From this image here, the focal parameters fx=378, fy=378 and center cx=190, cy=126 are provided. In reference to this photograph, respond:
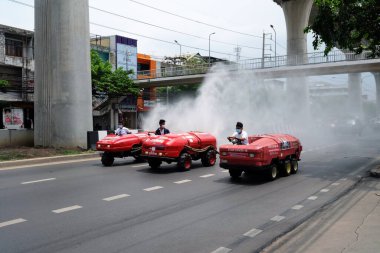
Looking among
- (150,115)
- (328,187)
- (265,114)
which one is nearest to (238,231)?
(328,187)

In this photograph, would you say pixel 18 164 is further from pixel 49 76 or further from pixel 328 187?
pixel 328 187

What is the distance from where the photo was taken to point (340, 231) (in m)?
6.32

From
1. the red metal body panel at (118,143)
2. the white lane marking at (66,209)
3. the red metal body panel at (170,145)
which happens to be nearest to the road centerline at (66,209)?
the white lane marking at (66,209)

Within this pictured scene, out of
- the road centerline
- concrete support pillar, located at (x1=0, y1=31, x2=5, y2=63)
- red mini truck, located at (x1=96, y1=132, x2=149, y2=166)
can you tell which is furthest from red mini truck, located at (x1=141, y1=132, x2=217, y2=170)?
concrete support pillar, located at (x1=0, y1=31, x2=5, y2=63)

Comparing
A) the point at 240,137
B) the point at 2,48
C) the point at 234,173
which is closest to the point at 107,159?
the point at 234,173

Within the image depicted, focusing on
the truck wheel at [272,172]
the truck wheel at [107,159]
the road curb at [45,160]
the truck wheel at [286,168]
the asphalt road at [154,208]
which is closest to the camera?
the asphalt road at [154,208]

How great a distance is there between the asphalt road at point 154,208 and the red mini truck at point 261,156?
1.40 ft

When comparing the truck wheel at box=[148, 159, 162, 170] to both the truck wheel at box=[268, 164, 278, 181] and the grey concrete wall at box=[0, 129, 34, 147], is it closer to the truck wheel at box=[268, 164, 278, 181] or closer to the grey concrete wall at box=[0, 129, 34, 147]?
the truck wheel at box=[268, 164, 278, 181]

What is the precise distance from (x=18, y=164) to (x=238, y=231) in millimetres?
12329

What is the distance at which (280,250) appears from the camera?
5.58m

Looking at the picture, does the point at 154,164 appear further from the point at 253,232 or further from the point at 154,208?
the point at 253,232

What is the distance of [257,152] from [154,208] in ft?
12.6

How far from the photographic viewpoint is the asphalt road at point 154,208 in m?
5.84

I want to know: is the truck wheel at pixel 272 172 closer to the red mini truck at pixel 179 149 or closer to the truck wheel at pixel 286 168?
the truck wheel at pixel 286 168
